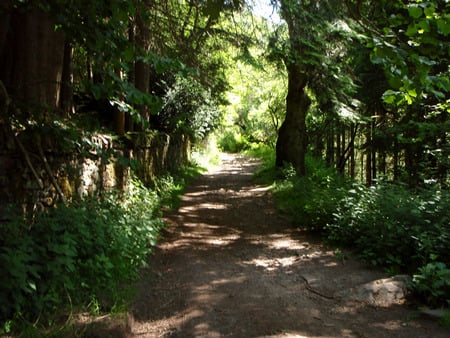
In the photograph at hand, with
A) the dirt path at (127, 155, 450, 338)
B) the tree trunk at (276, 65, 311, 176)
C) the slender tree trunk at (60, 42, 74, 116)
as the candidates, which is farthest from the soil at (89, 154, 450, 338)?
the tree trunk at (276, 65, 311, 176)

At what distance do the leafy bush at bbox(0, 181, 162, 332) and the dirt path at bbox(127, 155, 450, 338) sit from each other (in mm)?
469

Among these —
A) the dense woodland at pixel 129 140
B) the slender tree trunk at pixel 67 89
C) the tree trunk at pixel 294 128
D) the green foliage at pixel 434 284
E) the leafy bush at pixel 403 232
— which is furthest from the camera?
the tree trunk at pixel 294 128

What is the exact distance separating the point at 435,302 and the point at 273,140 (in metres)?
29.1

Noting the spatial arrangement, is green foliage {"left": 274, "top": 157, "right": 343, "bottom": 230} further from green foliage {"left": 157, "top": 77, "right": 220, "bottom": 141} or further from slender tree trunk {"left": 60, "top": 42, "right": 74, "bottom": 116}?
slender tree trunk {"left": 60, "top": 42, "right": 74, "bottom": 116}

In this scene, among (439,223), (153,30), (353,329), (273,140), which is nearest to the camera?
(353,329)

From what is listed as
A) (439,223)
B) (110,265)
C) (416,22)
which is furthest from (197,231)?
(416,22)

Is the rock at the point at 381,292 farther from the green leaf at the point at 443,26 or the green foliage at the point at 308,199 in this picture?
the green leaf at the point at 443,26

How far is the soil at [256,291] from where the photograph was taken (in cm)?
461

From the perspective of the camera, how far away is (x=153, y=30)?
856 cm

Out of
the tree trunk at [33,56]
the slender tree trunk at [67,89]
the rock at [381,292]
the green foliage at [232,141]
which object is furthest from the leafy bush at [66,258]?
the green foliage at [232,141]

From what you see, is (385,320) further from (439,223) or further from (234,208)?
(234,208)

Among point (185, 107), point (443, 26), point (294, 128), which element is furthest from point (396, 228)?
point (185, 107)

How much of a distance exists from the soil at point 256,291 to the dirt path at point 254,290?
0.04 ft

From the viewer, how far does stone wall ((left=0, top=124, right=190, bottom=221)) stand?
15.6ft
